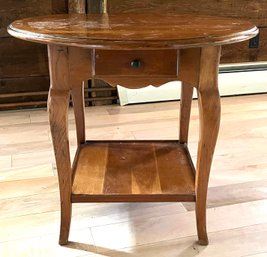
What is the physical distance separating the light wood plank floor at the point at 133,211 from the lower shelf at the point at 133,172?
152mm

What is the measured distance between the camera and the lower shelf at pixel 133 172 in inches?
40.9

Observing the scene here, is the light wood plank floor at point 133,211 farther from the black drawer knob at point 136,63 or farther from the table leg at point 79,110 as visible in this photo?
the black drawer knob at point 136,63

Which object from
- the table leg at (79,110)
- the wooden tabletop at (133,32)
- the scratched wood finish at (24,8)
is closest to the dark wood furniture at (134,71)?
the wooden tabletop at (133,32)

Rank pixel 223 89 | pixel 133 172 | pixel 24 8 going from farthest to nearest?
pixel 223 89, pixel 24 8, pixel 133 172

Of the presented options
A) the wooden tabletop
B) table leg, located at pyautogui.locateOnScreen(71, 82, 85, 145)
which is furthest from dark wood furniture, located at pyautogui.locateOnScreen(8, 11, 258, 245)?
table leg, located at pyautogui.locateOnScreen(71, 82, 85, 145)

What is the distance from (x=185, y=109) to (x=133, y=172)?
0.34 metres

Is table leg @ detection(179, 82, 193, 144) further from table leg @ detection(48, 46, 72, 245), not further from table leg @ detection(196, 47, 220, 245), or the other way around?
table leg @ detection(48, 46, 72, 245)

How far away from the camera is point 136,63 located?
867 mm

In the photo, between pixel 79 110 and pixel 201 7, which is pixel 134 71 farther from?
pixel 201 7

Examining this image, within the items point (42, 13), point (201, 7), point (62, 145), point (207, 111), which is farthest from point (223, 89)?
point (62, 145)

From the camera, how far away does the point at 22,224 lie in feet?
3.84

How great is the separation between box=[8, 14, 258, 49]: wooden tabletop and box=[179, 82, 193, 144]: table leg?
0.96 feet

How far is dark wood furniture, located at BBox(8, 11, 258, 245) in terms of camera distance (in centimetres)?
82

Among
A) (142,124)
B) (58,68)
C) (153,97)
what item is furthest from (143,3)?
(58,68)
